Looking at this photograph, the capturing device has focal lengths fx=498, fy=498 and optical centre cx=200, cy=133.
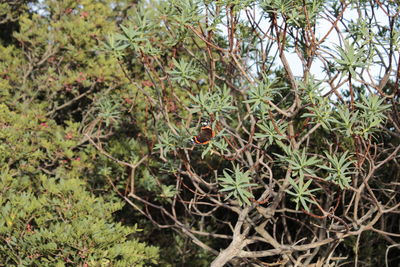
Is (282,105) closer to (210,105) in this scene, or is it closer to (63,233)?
(210,105)

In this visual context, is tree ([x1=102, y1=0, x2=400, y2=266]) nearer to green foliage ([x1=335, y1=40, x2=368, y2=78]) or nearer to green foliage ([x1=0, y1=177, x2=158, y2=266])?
green foliage ([x1=335, y1=40, x2=368, y2=78])

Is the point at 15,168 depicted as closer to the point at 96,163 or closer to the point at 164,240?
the point at 96,163

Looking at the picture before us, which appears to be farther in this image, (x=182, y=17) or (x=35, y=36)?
(x=35, y=36)

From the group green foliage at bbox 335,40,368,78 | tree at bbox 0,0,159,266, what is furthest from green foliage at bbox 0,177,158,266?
green foliage at bbox 335,40,368,78

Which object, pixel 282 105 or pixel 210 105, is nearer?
pixel 210 105

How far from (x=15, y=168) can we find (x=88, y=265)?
227cm

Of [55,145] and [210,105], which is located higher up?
[210,105]

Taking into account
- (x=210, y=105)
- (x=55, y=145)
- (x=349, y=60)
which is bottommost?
(x=55, y=145)

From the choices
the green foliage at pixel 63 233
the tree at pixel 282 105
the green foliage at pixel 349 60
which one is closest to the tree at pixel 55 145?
the green foliage at pixel 63 233

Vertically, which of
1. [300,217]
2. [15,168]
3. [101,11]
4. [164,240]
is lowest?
[164,240]

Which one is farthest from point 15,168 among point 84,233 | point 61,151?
point 84,233

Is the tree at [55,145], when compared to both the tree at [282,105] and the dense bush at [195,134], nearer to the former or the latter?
the dense bush at [195,134]

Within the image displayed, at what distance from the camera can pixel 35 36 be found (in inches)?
284

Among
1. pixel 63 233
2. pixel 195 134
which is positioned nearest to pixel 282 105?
pixel 195 134
